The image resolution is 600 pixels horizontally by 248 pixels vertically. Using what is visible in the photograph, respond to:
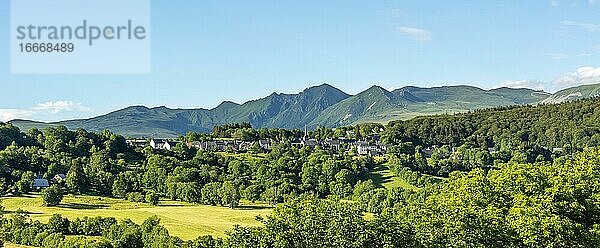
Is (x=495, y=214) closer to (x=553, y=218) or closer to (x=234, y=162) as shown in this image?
(x=553, y=218)

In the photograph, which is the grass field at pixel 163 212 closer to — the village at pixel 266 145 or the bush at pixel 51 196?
the bush at pixel 51 196

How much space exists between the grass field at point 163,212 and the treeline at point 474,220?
116 feet

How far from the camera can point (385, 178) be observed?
337 ft

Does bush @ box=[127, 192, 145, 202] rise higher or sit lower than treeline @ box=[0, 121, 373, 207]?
lower

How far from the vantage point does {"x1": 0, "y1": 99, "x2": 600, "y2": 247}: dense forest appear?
73.9ft

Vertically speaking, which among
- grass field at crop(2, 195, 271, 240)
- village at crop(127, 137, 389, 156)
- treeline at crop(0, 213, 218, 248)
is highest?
village at crop(127, 137, 389, 156)

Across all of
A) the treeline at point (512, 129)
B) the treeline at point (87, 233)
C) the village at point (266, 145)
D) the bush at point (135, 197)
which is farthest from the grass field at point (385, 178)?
the treeline at point (87, 233)

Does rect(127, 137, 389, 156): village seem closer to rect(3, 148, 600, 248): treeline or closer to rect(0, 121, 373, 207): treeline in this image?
rect(0, 121, 373, 207): treeline

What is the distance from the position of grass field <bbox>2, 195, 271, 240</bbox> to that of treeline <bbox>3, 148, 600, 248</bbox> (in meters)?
35.3

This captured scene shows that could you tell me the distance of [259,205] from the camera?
8719 centimetres

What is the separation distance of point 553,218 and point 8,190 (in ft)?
250

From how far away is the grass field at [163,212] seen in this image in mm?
63844

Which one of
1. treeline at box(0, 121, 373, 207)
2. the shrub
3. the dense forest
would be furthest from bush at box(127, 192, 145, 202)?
the shrub

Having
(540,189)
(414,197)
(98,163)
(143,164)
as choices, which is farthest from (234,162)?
(540,189)
